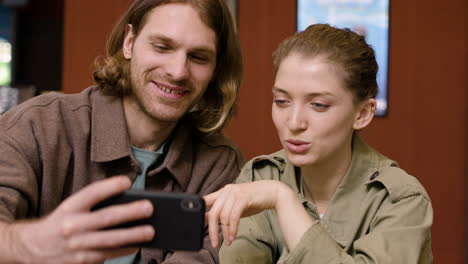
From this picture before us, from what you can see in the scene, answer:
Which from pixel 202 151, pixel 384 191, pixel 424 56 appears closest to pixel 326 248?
pixel 384 191

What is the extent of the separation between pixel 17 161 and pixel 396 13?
3.02 meters

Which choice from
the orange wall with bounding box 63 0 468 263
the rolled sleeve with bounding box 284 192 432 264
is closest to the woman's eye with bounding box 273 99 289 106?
the rolled sleeve with bounding box 284 192 432 264

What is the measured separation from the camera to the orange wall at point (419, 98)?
374 centimetres

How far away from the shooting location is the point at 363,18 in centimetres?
377

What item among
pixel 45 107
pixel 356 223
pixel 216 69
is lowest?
pixel 356 223

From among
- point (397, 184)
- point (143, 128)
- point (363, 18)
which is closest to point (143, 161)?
point (143, 128)

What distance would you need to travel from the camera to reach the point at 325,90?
131 cm

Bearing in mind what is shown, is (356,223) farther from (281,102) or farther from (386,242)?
(281,102)

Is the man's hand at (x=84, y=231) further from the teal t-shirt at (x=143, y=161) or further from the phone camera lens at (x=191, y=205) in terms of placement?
the teal t-shirt at (x=143, y=161)

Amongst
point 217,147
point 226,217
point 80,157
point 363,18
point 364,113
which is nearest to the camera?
point 226,217

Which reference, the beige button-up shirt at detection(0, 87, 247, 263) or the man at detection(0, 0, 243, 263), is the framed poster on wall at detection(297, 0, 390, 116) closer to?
the man at detection(0, 0, 243, 263)

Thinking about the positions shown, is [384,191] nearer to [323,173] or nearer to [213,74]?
[323,173]

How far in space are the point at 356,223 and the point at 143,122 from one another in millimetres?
752

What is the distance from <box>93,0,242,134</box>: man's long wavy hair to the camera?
5.64ft
